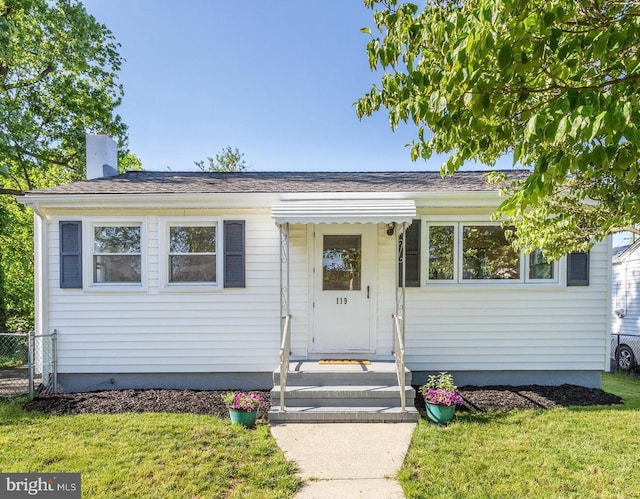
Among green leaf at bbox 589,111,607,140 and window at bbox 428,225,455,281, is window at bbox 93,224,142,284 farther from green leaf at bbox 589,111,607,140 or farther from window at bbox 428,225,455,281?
green leaf at bbox 589,111,607,140

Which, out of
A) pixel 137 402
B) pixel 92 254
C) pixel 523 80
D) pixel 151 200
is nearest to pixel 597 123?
pixel 523 80

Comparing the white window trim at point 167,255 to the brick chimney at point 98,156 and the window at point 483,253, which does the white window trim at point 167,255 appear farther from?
the window at point 483,253

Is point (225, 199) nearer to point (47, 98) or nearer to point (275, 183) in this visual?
point (275, 183)

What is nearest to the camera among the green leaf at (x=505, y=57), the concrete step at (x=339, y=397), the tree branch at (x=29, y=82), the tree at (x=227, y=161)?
the green leaf at (x=505, y=57)

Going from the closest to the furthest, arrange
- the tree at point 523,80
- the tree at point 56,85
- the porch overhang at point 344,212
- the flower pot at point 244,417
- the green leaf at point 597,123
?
the green leaf at point 597,123
the tree at point 523,80
the flower pot at point 244,417
the porch overhang at point 344,212
the tree at point 56,85

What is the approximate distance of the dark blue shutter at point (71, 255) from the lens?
594cm

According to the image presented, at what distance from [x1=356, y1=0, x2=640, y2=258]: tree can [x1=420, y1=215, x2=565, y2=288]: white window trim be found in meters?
2.79

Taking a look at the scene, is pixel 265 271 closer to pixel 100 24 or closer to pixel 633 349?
pixel 633 349

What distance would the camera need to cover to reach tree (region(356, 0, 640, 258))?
1.81 metres

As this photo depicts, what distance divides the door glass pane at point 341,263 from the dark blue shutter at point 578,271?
371 centimetres

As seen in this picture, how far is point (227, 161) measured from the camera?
29172 millimetres

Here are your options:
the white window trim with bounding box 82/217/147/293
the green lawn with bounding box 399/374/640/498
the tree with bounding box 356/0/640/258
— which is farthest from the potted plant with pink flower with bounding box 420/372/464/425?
the white window trim with bounding box 82/217/147/293

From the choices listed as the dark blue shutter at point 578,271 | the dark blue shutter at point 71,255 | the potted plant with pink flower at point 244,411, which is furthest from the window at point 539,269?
the dark blue shutter at point 71,255
